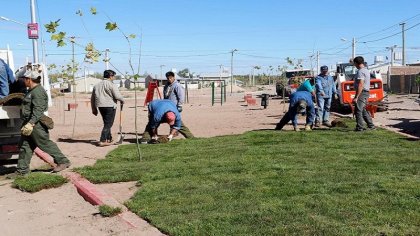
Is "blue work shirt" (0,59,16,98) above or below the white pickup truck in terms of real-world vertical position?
above

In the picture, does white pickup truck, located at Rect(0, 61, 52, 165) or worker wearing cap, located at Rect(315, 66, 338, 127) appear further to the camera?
worker wearing cap, located at Rect(315, 66, 338, 127)

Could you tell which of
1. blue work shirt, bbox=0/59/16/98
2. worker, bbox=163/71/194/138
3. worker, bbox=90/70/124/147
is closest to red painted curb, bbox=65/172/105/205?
blue work shirt, bbox=0/59/16/98

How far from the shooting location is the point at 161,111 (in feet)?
36.8

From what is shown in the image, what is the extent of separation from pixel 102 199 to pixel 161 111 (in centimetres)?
486

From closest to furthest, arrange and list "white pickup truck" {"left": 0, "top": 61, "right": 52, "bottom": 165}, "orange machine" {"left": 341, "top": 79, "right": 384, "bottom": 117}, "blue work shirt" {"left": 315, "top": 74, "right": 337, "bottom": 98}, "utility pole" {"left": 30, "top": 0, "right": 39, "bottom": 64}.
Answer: "white pickup truck" {"left": 0, "top": 61, "right": 52, "bottom": 165}, "blue work shirt" {"left": 315, "top": 74, "right": 337, "bottom": 98}, "orange machine" {"left": 341, "top": 79, "right": 384, "bottom": 117}, "utility pole" {"left": 30, "top": 0, "right": 39, "bottom": 64}

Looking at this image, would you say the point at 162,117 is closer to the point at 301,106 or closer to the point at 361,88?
the point at 301,106

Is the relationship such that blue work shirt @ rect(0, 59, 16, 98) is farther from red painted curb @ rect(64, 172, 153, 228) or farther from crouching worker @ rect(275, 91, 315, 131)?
crouching worker @ rect(275, 91, 315, 131)

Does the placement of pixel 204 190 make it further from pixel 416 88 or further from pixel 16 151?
pixel 416 88

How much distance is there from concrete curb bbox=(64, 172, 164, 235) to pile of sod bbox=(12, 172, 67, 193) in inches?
9.0

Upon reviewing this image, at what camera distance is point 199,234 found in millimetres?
4703

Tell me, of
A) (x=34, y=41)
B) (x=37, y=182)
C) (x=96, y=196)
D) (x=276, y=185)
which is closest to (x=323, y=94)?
(x=276, y=185)

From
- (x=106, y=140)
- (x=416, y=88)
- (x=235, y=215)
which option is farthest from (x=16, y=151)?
(x=416, y=88)

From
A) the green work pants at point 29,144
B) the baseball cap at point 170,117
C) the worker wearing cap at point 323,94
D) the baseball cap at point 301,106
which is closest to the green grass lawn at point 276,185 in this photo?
the baseball cap at point 170,117

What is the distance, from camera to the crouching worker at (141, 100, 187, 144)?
11219 millimetres
